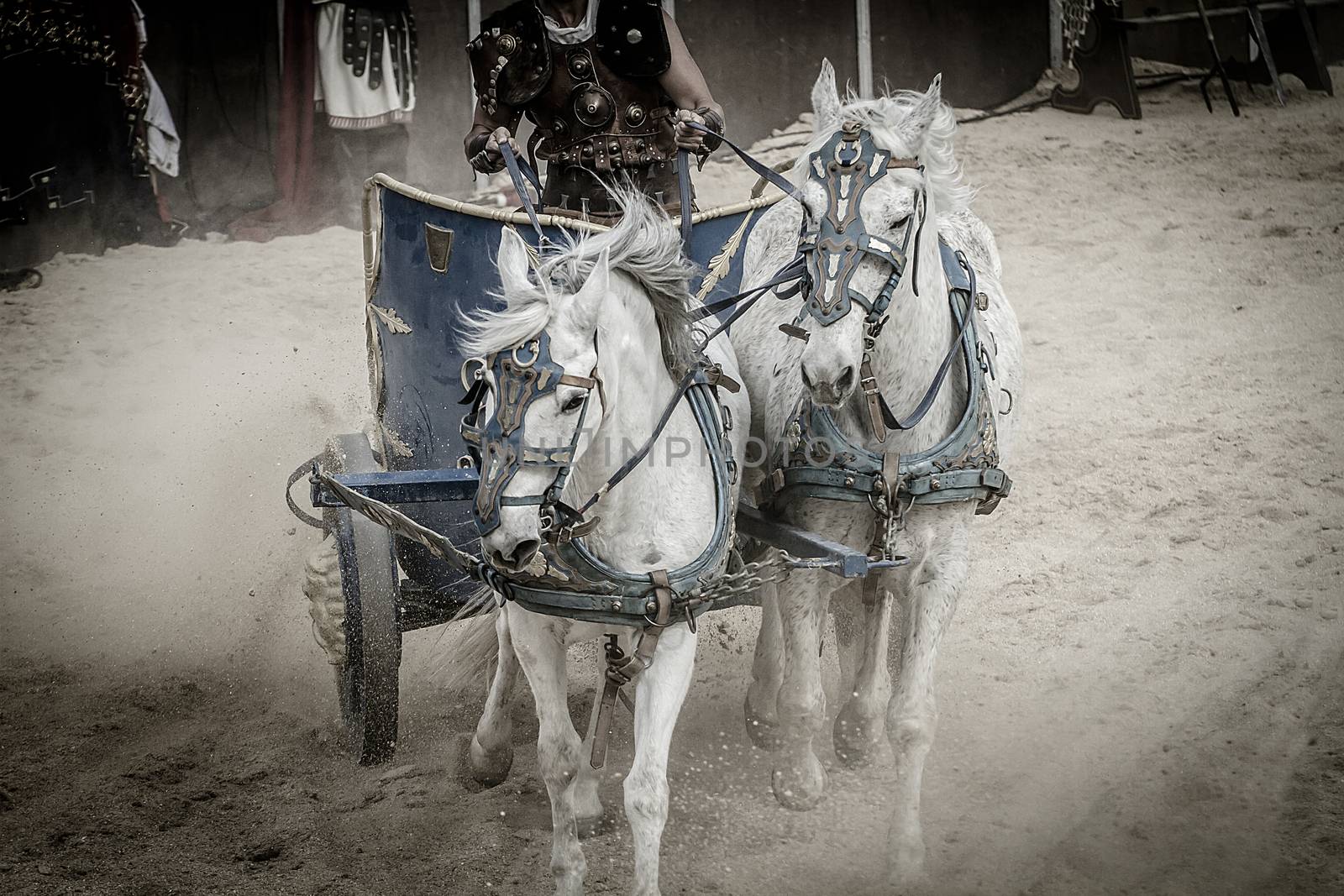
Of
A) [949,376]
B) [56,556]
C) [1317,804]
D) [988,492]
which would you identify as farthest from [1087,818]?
[56,556]

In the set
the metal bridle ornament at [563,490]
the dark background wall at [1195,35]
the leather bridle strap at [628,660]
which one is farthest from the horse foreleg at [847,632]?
the dark background wall at [1195,35]

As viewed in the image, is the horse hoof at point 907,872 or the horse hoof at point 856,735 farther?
the horse hoof at point 856,735

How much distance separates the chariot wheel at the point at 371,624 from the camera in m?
3.39

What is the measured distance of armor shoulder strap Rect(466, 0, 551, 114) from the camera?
3.75 m

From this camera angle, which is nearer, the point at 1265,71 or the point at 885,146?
the point at 885,146

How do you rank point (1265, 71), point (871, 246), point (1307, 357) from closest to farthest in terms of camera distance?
1. point (871, 246)
2. point (1307, 357)
3. point (1265, 71)

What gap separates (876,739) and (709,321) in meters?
1.30

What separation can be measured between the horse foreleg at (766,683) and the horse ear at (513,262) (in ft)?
4.91

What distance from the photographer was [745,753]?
4.02 meters

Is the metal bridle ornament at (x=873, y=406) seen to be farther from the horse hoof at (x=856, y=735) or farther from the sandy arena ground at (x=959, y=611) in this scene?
the sandy arena ground at (x=959, y=611)

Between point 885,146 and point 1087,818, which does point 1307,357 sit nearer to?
point 1087,818

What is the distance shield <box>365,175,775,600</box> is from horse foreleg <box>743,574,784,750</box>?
889 millimetres

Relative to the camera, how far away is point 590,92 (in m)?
3.78

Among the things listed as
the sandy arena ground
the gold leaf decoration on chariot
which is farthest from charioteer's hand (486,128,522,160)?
the sandy arena ground
